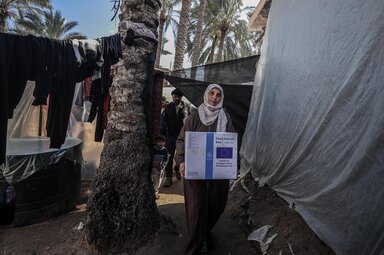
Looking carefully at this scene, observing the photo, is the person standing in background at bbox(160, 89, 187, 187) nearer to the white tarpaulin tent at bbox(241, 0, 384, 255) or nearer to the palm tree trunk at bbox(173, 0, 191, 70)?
the white tarpaulin tent at bbox(241, 0, 384, 255)

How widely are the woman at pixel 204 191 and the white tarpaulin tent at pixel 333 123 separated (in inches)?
31.9

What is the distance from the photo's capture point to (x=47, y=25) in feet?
92.1

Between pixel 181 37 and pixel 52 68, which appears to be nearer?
pixel 52 68

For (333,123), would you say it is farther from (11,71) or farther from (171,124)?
(171,124)

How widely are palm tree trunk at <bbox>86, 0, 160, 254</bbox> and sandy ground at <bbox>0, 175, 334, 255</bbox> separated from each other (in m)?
0.20

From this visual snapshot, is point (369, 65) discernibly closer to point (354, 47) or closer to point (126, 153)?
point (354, 47)

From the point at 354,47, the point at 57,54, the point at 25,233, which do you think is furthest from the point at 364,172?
the point at 25,233

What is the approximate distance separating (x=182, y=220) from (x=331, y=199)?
216cm

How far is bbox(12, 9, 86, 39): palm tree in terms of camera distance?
23.1 metres

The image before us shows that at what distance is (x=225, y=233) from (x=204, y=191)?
742 millimetres

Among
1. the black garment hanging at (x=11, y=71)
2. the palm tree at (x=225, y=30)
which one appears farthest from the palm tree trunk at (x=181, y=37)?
the black garment hanging at (x=11, y=71)

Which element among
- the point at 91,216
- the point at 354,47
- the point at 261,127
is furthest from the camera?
the point at 261,127

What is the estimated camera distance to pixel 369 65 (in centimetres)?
231

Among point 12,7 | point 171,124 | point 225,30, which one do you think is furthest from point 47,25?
point 171,124
